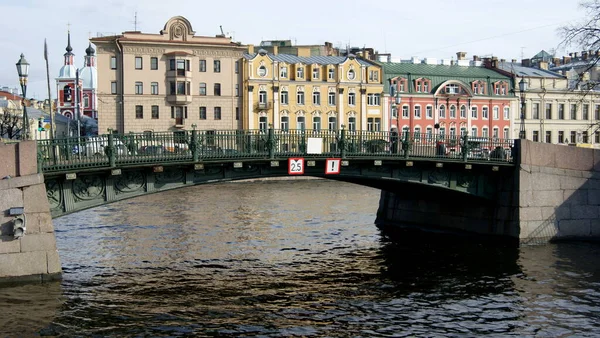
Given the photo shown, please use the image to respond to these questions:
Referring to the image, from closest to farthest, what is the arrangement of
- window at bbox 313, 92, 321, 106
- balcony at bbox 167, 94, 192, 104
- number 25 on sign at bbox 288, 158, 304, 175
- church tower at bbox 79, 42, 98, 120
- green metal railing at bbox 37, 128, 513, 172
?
green metal railing at bbox 37, 128, 513, 172 < number 25 on sign at bbox 288, 158, 304, 175 < balcony at bbox 167, 94, 192, 104 < window at bbox 313, 92, 321, 106 < church tower at bbox 79, 42, 98, 120

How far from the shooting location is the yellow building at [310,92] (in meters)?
79.4

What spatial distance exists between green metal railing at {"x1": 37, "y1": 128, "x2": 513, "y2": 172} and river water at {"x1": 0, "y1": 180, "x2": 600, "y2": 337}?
368 cm

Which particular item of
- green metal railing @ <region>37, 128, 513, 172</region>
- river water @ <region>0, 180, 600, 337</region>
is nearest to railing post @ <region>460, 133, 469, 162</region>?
green metal railing @ <region>37, 128, 513, 172</region>

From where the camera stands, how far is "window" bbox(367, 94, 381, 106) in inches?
3346

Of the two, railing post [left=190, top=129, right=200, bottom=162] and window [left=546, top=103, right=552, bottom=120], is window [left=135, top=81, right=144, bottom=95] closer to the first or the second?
window [left=546, top=103, right=552, bottom=120]

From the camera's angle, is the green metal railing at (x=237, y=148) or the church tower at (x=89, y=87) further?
the church tower at (x=89, y=87)

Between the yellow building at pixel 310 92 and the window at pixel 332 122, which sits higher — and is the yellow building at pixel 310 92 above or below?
above

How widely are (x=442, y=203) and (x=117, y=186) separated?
1696 centimetres

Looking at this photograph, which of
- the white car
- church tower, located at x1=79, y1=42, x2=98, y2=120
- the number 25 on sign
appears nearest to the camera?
the white car

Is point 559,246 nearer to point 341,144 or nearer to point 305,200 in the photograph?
point 341,144

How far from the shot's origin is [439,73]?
86500 mm

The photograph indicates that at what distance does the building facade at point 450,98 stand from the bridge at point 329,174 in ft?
148

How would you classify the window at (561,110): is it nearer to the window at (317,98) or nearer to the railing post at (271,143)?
the window at (317,98)

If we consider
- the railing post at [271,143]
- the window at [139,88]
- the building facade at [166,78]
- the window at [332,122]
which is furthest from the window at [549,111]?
the railing post at [271,143]
